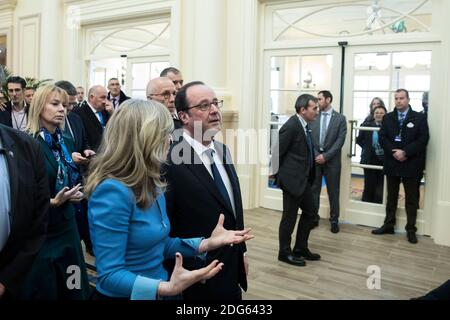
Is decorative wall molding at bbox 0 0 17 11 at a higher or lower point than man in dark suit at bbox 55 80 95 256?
higher

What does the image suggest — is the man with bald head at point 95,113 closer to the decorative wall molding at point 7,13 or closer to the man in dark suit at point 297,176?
the man in dark suit at point 297,176

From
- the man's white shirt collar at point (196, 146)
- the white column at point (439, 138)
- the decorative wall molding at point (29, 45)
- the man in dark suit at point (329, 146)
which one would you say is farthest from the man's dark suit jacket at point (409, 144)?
the decorative wall molding at point (29, 45)

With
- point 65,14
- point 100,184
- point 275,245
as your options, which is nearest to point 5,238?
point 100,184

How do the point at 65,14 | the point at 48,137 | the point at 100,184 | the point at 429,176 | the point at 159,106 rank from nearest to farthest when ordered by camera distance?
the point at 100,184 < the point at 159,106 < the point at 48,137 < the point at 429,176 < the point at 65,14

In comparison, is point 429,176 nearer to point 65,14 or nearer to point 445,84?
point 445,84

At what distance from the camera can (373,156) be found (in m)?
5.13

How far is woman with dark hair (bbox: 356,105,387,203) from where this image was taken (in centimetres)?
508

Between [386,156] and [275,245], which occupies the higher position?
[386,156]

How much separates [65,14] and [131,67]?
1.97m

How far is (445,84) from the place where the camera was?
4.48 meters

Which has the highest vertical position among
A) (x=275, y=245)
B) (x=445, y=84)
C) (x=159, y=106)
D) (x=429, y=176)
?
(x=445, y=84)

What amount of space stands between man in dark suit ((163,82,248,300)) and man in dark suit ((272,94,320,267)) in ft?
6.27

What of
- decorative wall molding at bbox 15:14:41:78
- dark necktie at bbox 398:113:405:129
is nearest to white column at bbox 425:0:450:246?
dark necktie at bbox 398:113:405:129
